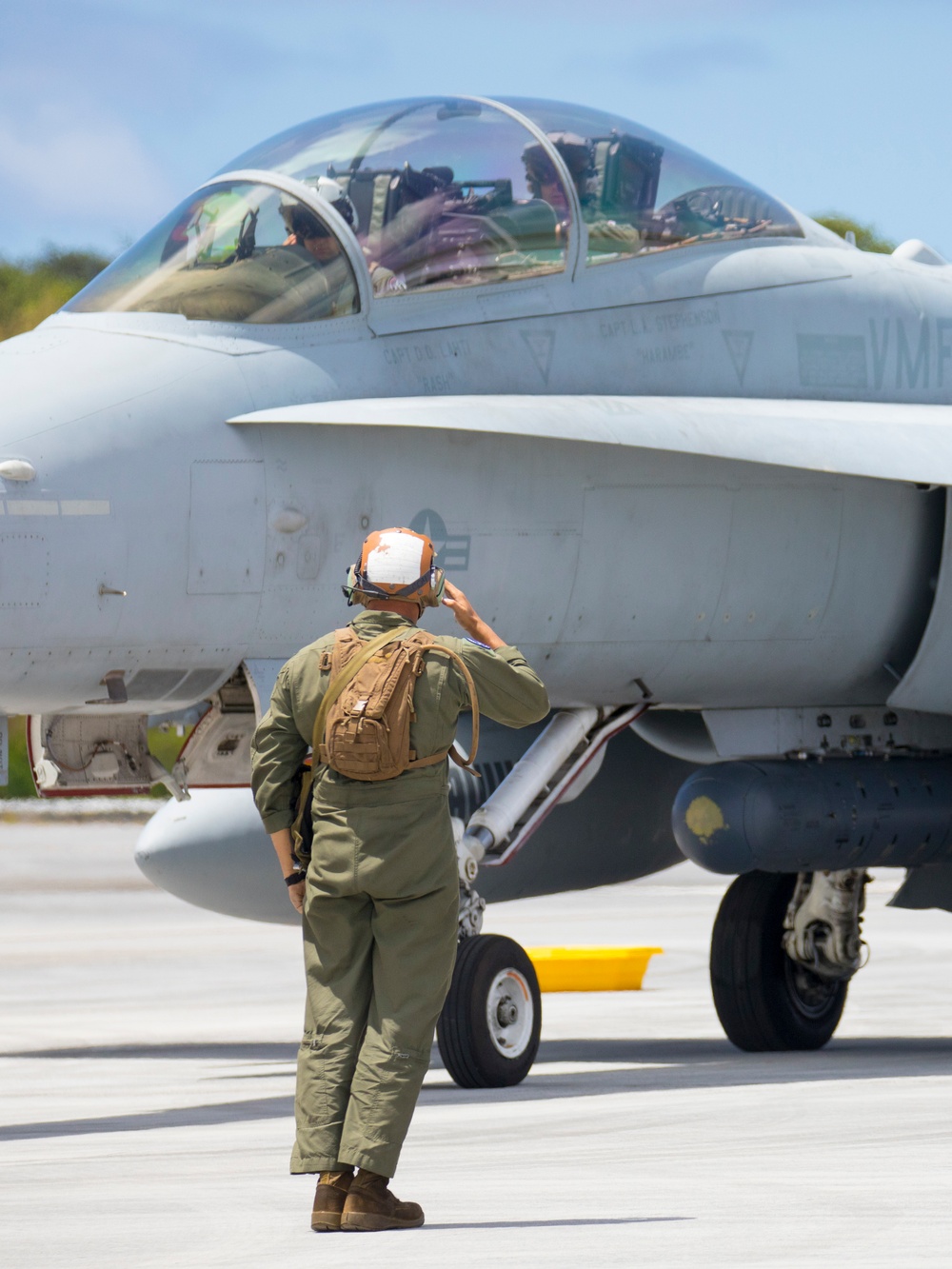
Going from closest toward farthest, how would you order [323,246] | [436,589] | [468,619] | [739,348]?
[468,619] → [436,589] → [323,246] → [739,348]

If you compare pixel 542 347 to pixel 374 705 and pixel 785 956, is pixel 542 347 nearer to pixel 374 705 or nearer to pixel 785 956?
pixel 785 956

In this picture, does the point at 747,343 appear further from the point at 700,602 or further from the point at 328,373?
the point at 328,373

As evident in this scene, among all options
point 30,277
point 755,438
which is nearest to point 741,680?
point 755,438

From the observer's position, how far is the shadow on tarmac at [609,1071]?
8852mm

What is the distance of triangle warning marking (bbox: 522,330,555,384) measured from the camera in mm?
9836

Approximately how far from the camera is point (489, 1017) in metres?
9.61

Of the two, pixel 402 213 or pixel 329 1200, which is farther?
pixel 402 213

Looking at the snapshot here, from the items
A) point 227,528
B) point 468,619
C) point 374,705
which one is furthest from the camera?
point 227,528

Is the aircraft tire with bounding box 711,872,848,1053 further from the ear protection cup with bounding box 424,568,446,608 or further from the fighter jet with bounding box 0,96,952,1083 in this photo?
the ear protection cup with bounding box 424,568,446,608

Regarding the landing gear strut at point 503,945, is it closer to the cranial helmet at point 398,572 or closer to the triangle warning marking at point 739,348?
the triangle warning marking at point 739,348

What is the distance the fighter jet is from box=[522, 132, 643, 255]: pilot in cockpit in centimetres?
2

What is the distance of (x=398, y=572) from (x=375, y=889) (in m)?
0.87

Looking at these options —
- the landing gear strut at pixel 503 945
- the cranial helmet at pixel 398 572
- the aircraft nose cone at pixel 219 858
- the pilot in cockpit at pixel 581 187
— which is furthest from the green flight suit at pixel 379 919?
the aircraft nose cone at pixel 219 858

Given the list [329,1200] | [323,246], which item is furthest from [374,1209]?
[323,246]
